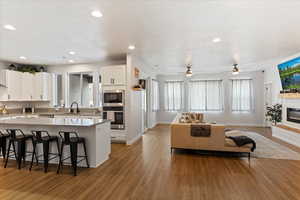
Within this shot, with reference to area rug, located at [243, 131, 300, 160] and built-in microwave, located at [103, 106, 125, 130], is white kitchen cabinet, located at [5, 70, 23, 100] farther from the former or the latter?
area rug, located at [243, 131, 300, 160]

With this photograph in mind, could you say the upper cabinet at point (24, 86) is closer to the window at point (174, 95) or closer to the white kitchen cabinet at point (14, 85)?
the white kitchen cabinet at point (14, 85)

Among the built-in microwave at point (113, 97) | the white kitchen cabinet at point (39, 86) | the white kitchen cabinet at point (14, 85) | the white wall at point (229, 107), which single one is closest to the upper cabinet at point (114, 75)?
the built-in microwave at point (113, 97)

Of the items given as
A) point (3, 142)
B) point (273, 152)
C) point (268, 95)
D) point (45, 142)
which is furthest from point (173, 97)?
point (3, 142)

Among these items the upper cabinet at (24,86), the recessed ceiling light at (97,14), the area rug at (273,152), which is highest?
the recessed ceiling light at (97,14)

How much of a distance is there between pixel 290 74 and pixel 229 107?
3.34 meters

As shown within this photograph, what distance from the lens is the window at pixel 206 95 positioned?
337 inches

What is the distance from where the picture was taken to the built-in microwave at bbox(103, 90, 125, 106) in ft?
16.7

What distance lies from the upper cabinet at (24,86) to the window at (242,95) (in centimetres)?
878

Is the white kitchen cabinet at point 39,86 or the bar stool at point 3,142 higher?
the white kitchen cabinet at point 39,86

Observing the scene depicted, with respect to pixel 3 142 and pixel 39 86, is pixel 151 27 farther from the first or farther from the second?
pixel 39 86

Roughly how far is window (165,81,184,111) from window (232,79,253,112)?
2.72 metres

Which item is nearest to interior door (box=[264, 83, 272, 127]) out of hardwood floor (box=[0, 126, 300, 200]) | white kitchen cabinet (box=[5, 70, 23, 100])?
hardwood floor (box=[0, 126, 300, 200])

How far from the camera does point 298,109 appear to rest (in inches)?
198

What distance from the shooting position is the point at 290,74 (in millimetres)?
5402
